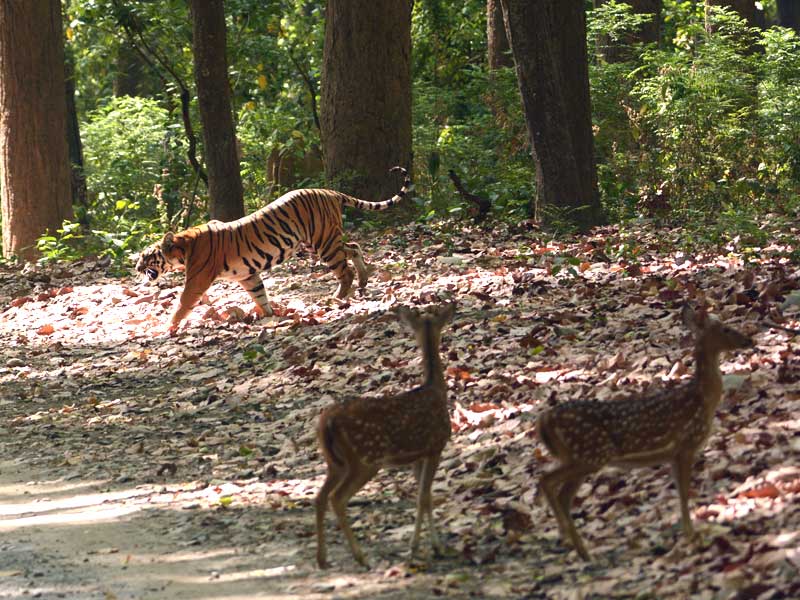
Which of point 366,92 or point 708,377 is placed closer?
point 708,377

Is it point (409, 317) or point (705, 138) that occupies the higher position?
point (705, 138)

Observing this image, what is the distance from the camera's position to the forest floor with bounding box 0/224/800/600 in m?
6.04

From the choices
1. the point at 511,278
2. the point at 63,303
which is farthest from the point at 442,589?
the point at 63,303

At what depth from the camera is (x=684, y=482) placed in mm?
5844

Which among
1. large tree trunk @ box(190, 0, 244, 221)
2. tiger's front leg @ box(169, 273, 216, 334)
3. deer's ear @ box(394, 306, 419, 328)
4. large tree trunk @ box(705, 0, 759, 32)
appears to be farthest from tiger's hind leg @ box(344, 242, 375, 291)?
large tree trunk @ box(705, 0, 759, 32)

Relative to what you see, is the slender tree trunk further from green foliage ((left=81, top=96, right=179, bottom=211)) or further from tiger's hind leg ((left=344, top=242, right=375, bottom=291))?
tiger's hind leg ((left=344, top=242, right=375, bottom=291))

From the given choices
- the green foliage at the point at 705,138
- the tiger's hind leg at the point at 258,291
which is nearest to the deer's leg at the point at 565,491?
the tiger's hind leg at the point at 258,291

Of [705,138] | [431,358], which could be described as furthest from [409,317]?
[705,138]

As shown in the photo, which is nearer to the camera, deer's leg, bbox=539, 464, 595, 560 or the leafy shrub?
deer's leg, bbox=539, 464, 595, 560

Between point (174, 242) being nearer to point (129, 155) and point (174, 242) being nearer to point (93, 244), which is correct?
point (93, 244)

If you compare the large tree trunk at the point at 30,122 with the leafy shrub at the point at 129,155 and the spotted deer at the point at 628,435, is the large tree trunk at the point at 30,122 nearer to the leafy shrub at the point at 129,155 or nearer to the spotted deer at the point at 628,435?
the leafy shrub at the point at 129,155

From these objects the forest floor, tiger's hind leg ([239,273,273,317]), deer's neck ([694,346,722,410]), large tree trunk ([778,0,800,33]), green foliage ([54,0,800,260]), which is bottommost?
the forest floor

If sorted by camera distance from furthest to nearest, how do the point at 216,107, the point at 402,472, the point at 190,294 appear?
the point at 216,107
the point at 190,294
the point at 402,472

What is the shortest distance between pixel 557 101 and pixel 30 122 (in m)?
9.00
